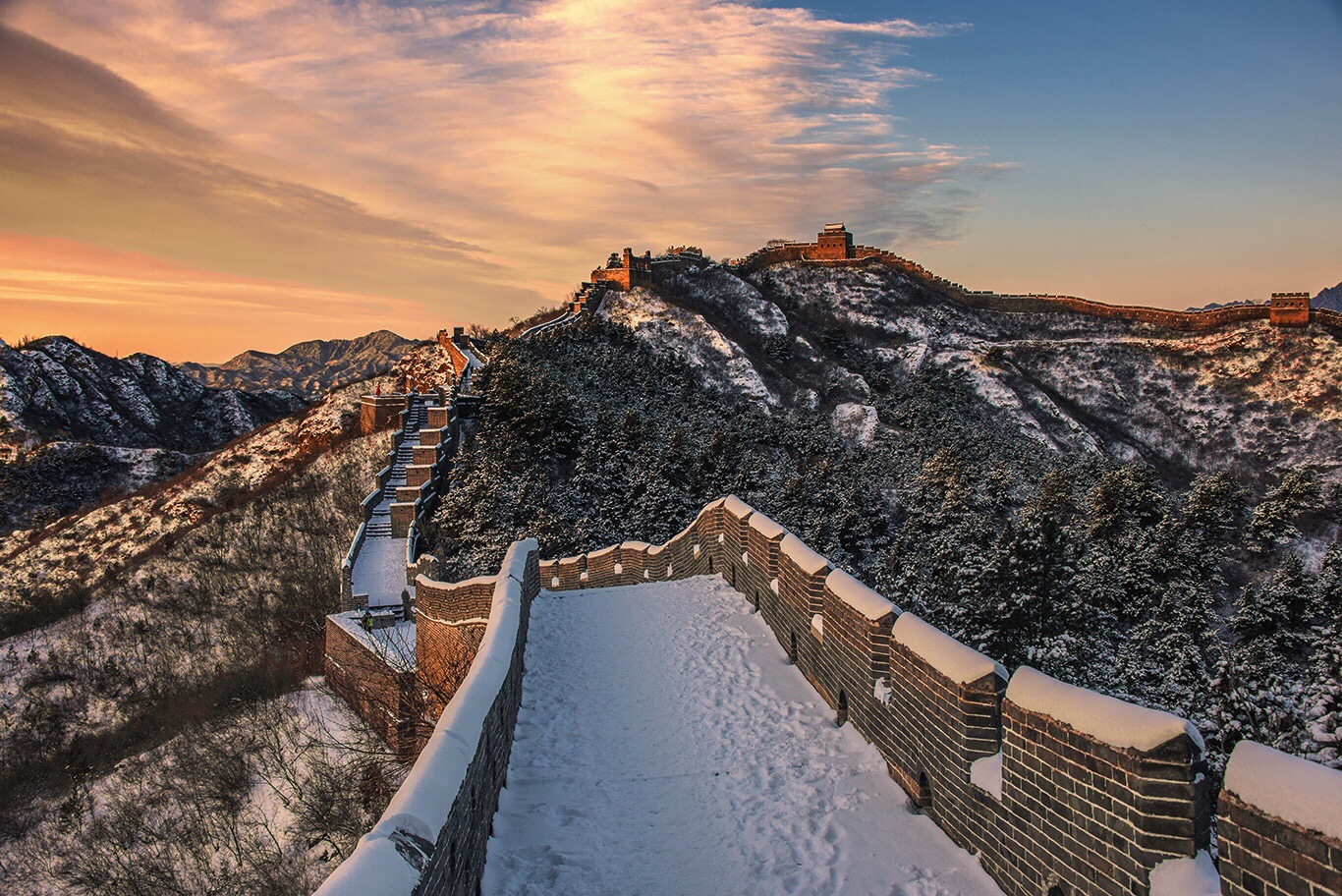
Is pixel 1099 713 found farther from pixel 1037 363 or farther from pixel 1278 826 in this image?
pixel 1037 363

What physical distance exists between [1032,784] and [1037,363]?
86506 millimetres

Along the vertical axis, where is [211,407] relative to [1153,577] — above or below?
above

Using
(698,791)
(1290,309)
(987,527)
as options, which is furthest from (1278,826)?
(1290,309)

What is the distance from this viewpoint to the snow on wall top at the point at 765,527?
977cm

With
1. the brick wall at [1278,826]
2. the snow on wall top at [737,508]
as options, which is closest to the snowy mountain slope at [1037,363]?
the snow on wall top at [737,508]

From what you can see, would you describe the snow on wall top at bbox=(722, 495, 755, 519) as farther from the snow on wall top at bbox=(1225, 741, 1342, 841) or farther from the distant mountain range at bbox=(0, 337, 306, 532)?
the distant mountain range at bbox=(0, 337, 306, 532)

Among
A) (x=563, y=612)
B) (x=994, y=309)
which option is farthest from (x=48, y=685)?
(x=994, y=309)

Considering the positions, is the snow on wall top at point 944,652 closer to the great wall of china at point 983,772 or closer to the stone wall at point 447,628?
the great wall of china at point 983,772

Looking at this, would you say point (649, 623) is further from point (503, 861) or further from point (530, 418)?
point (530, 418)

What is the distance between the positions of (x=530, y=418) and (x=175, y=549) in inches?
652

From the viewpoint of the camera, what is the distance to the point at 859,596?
666 cm

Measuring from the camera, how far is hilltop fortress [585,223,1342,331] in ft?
252

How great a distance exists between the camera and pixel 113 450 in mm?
54281

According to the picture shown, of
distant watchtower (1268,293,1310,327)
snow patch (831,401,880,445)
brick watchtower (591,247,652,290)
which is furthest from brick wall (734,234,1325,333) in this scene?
snow patch (831,401,880,445)
